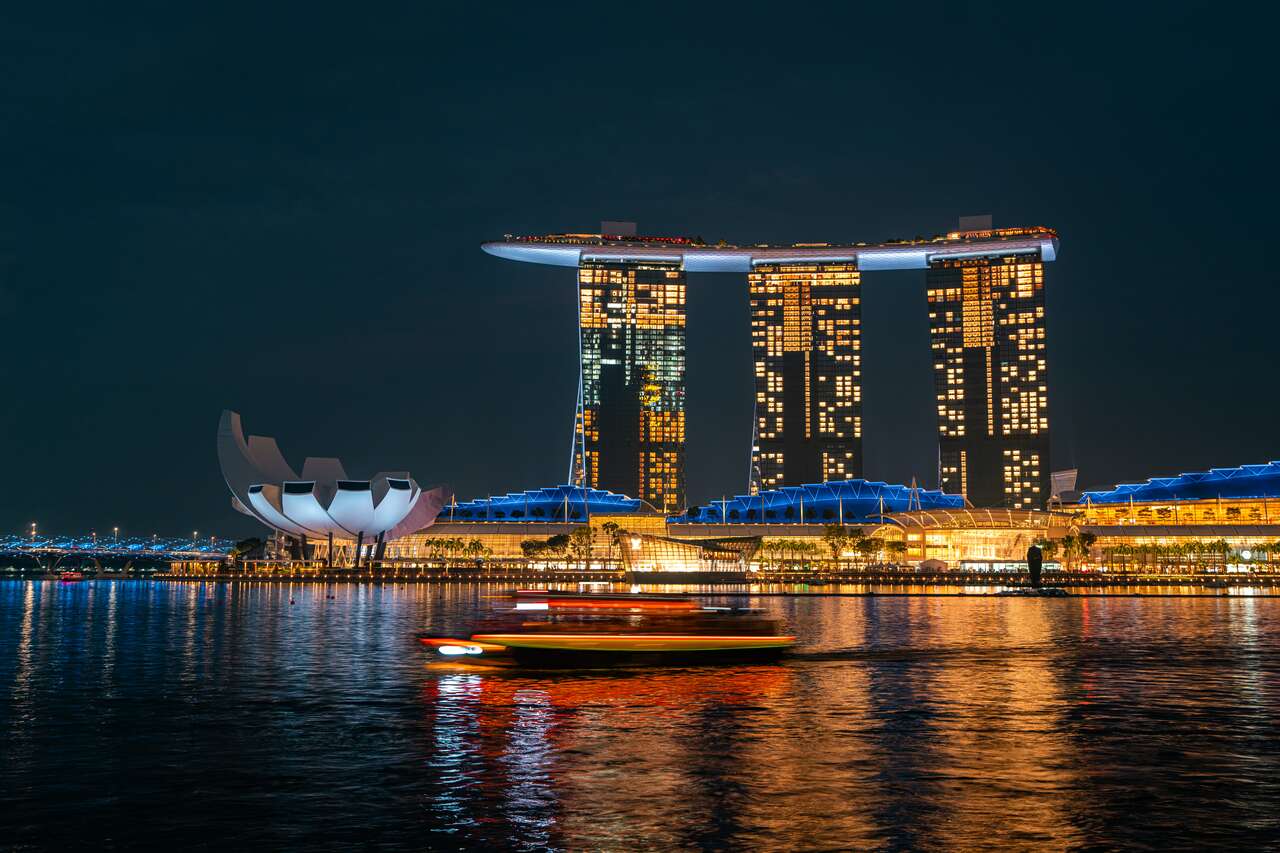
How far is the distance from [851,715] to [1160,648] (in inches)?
1032

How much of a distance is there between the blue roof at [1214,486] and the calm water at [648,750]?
4998 inches

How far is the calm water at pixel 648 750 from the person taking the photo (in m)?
18.4

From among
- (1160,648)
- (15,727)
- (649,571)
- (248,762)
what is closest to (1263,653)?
(1160,648)

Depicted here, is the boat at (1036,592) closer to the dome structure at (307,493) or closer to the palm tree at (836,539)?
the palm tree at (836,539)

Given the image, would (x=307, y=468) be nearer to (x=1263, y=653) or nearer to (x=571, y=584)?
(x=571, y=584)

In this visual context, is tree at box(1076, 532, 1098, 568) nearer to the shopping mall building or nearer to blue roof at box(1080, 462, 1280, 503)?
the shopping mall building

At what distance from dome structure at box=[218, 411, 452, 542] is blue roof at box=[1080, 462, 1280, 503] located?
103898 mm

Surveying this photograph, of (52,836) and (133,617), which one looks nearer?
(52,836)

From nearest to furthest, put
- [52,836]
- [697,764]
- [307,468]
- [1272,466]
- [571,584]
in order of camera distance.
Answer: [52,836]
[697,764]
[571,584]
[307,468]
[1272,466]

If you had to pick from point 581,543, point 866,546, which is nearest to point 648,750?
point 866,546

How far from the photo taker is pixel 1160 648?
50.5 metres

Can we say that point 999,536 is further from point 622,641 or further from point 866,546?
point 622,641

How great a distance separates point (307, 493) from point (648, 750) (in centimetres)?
12279

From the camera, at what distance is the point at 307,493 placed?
5556 inches
